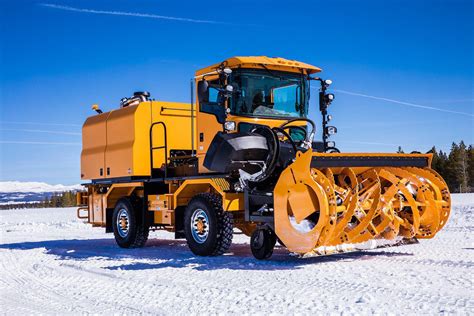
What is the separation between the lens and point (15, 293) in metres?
8.11

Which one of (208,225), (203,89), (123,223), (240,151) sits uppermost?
(203,89)

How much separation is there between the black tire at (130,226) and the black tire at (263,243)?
4.24 metres

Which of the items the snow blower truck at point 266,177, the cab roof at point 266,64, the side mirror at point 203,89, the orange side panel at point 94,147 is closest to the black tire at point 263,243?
the snow blower truck at point 266,177

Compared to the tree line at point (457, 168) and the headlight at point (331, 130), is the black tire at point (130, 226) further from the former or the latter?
the tree line at point (457, 168)

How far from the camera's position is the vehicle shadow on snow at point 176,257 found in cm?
966

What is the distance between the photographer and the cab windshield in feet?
35.4

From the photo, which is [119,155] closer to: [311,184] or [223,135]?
[223,135]

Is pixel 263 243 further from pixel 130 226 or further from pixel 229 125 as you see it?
pixel 130 226

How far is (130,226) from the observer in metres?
13.8

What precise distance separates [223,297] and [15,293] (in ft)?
9.90

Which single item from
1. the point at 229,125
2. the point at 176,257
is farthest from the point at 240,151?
the point at 176,257

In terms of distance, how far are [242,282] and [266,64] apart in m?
4.58

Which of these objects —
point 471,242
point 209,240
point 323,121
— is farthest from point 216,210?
point 471,242

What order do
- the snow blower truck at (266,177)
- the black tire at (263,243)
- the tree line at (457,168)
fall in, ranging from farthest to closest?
the tree line at (457,168) < the black tire at (263,243) < the snow blower truck at (266,177)
